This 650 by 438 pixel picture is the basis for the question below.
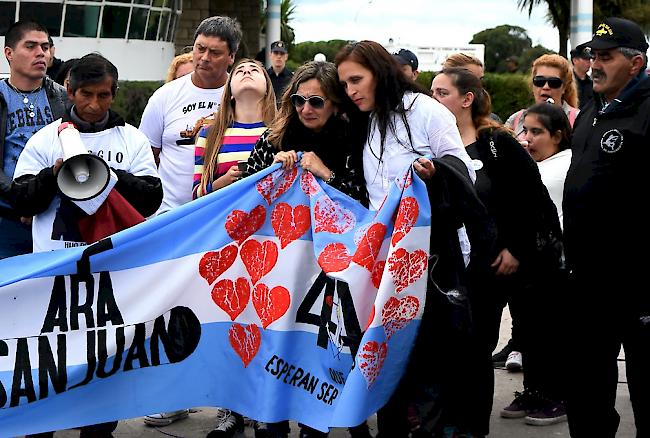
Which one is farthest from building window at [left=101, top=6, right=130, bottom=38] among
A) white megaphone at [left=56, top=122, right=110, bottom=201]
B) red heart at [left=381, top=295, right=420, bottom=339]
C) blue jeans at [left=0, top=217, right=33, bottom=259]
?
red heart at [left=381, top=295, right=420, bottom=339]

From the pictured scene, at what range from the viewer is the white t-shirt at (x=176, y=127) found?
672 centimetres

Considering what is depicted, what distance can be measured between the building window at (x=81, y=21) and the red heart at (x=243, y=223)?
31.4m

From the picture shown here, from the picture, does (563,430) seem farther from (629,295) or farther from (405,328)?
(405,328)

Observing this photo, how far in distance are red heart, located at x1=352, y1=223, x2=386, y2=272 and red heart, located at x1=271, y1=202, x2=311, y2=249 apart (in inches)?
18.1

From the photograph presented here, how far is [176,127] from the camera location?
6.77 metres

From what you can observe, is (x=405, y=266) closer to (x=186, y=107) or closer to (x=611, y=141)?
(x=611, y=141)

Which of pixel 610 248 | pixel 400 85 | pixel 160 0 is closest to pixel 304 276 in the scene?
pixel 400 85

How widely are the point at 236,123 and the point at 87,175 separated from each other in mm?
1265

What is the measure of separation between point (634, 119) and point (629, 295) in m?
0.84

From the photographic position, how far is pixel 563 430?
6.43 m

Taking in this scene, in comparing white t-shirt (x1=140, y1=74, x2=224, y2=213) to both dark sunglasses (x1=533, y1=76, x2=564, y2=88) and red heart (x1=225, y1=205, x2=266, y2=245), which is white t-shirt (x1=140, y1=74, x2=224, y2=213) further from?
dark sunglasses (x1=533, y1=76, x2=564, y2=88)

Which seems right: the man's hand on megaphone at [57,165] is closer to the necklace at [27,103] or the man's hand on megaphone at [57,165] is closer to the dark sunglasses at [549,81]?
the necklace at [27,103]

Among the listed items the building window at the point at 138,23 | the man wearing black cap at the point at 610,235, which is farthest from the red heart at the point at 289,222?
the building window at the point at 138,23

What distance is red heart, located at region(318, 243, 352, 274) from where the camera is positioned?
5.29 meters
